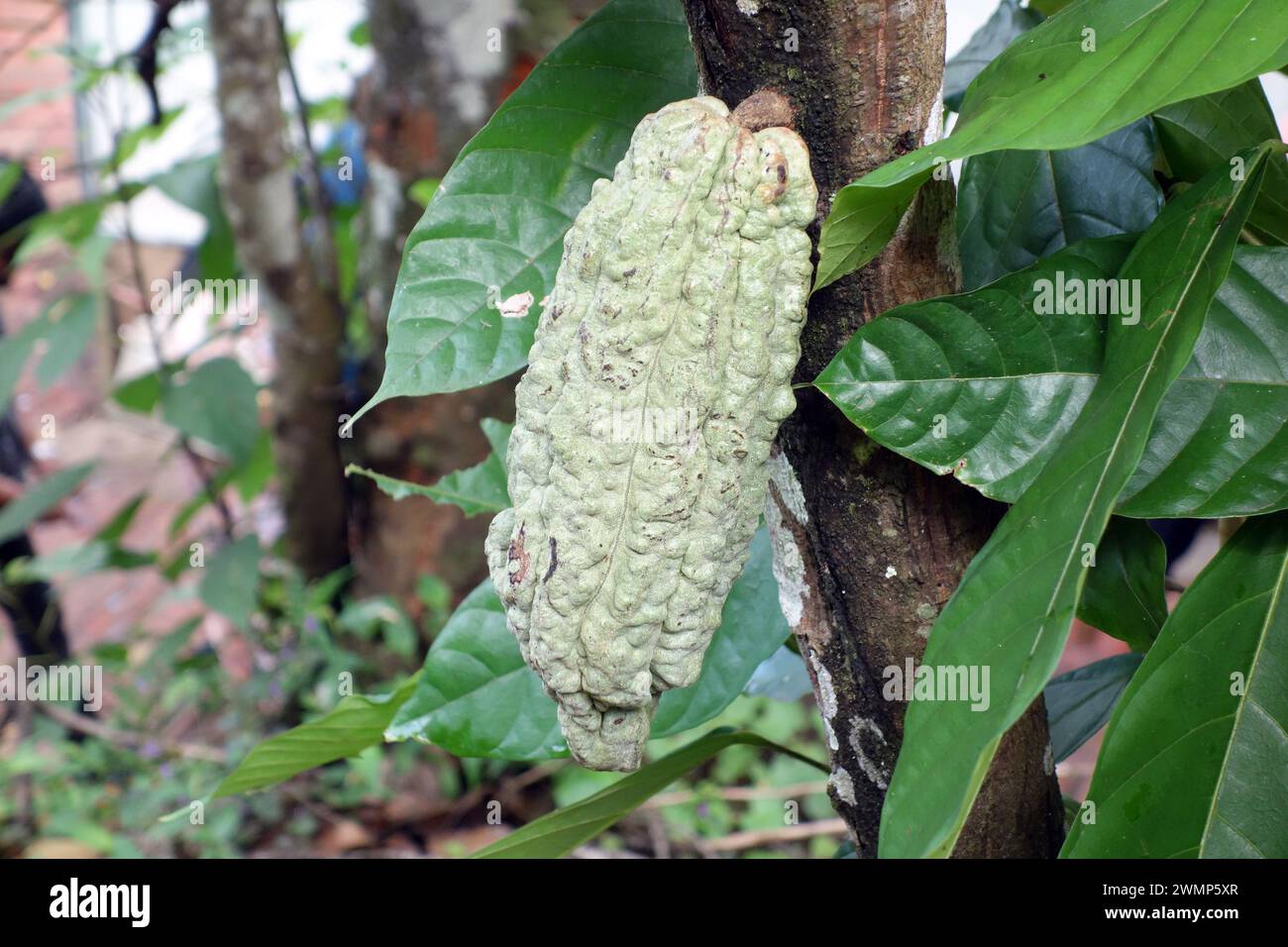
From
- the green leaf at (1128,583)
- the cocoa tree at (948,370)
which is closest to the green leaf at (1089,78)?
the cocoa tree at (948,370)

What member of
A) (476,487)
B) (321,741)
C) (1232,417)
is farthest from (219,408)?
(1232,417)

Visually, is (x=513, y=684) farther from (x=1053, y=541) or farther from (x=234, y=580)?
(x=234, y=580)

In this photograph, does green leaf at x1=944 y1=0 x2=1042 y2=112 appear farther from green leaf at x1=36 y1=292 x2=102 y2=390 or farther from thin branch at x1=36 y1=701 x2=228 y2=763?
thin branch at x1=36 y1=701 x2=228 y2=763

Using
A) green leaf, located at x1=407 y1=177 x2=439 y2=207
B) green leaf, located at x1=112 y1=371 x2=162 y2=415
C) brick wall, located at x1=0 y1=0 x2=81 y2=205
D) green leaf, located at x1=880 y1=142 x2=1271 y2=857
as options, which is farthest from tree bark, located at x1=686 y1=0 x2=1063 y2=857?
brick wall, located at x1=0 y1=0 x2=81 y2=205

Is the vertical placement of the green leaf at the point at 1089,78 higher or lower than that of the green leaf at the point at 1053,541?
higher

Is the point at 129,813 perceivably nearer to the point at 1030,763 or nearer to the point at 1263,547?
the point at 1030,763

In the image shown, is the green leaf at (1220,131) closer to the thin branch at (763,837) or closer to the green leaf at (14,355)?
the thin branch at (763,837)
